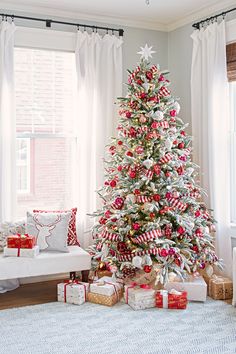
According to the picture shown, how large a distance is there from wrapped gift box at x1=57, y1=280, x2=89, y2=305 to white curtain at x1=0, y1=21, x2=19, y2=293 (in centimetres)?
72

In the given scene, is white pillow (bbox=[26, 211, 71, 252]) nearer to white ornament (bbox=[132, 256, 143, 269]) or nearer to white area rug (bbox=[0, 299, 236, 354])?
white area rug (bbox=[0, 299, 236, 354])

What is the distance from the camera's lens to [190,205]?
4566 millimetres

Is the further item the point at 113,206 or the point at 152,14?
the point at 152,14

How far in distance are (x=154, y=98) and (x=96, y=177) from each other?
3.76 feet

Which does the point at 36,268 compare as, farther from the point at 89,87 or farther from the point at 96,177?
the point at 89,87

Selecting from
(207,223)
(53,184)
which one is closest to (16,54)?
(53,184)

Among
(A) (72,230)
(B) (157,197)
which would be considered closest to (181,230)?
(B) (157,197)

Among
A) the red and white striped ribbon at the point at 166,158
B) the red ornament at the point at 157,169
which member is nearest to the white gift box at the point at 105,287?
the red ornament at the point at 157,169

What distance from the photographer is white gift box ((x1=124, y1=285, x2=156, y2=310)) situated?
407 centimetres

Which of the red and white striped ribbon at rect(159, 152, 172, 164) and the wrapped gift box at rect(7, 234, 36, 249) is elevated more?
the red and white striped ribbon at rect(159, 152, 172, 164)

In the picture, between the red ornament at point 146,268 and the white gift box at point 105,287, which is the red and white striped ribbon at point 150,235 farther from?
the white gift box at point 105,287

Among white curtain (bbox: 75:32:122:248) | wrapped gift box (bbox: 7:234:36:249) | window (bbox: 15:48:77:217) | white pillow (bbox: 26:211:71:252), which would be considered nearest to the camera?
wrapped gift box (bbox: 7:234:36:249)

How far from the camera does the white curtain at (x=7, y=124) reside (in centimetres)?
470

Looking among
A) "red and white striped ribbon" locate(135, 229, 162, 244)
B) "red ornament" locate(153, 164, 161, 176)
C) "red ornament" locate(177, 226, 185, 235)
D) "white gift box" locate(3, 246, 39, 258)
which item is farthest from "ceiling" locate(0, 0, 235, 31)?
"white gift box" locate(3, 246, 39, 258)
